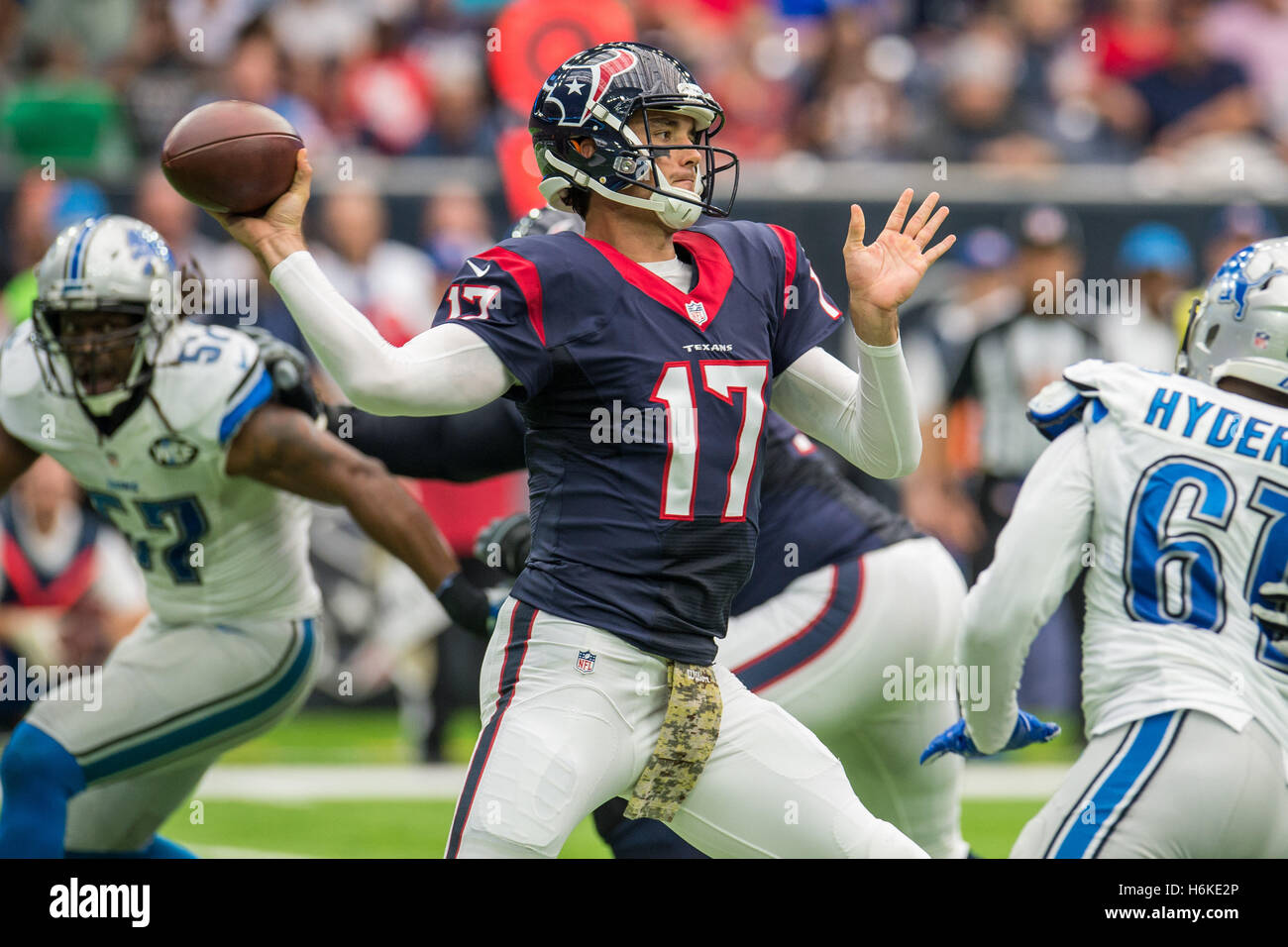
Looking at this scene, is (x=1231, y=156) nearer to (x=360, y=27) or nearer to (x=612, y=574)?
(x=360, y=27)

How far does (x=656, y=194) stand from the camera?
11.3 ft

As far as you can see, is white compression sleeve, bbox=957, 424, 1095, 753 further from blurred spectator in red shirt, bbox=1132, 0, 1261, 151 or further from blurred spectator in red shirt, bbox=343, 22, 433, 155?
blurred spectator in red shirt, bbox=1132, 0, 1261, 151

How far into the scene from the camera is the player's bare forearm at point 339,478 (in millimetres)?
4332

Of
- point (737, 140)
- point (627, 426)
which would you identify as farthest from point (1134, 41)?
point (627, 426)

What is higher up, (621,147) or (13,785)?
(621,147)

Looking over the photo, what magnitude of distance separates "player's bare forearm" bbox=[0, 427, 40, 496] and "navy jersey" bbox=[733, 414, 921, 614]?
6.53ft

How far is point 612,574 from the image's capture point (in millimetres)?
3369

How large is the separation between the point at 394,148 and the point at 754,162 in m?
2.22

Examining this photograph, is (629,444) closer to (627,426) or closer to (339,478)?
(627,426)

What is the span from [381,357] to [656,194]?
67cm

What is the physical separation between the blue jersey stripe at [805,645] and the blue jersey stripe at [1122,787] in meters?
1.13

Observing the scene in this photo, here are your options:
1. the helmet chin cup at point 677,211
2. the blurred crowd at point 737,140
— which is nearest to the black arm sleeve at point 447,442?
the helmet chin cup at point 677,211

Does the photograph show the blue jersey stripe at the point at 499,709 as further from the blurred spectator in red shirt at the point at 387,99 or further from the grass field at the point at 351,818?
the blurred spectator in red shirt at the point at 387,99
